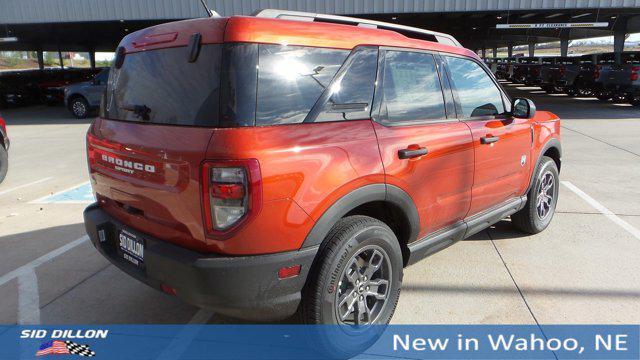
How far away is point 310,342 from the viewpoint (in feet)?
8.38

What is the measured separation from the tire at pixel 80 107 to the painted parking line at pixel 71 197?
1127 centimetres

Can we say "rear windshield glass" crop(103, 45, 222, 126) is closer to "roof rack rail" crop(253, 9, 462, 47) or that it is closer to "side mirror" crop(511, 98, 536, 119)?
"roof rack rail" crop(253, 9, 462, 47)

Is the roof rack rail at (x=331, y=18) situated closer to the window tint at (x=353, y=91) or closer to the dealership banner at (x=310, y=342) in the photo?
the window tint at (x=353, y=91)

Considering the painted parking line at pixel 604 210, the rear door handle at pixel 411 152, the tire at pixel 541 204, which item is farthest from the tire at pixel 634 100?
the rear door handle at pixel 411 152

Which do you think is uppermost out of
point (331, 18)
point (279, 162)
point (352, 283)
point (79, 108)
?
point (331, 18)

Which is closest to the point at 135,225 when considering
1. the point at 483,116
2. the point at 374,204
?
the point at 374,204

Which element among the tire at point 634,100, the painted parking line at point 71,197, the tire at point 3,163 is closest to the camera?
the painted parking line at point 71,197

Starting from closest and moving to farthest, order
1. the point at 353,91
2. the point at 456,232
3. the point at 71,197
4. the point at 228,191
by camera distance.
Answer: the point at 228,191
the point at 353,91
the point at 456,232
the point at 71,197

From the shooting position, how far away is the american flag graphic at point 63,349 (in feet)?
9.25

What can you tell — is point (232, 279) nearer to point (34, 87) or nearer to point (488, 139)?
point (488, 139)

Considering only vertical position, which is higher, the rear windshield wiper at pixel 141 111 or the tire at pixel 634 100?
the rear windshield wiper at pixel 141 111

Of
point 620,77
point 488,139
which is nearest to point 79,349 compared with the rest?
point 488,139

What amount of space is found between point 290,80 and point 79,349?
2.11 meters

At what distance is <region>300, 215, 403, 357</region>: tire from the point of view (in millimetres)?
2441
